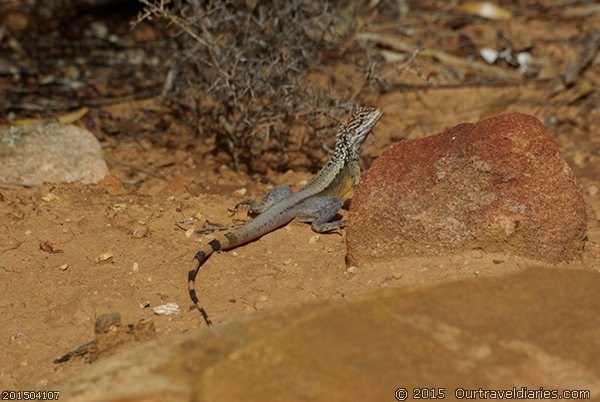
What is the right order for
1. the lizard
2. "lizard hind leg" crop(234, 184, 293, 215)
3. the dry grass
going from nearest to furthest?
the lizard < "lizard hind leg" crop(234, 184, 293, 215) < the dry grass

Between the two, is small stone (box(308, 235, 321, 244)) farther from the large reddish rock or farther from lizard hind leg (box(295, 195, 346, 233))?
the large reddish rock

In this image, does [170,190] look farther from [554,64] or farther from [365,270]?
[554,64]

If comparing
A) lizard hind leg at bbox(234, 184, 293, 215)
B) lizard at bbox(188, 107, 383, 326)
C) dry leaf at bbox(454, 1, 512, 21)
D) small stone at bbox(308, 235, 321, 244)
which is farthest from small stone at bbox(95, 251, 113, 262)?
dry leaf at bbox(454, 1, 512, 21)

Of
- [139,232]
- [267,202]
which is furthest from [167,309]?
[267,202]

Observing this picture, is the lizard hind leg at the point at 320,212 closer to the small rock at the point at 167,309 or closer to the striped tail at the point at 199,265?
the striped tail at the point at 199,265

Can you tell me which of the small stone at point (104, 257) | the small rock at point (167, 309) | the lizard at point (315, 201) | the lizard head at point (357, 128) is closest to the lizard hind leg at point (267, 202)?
the lizard at point (315, 201)

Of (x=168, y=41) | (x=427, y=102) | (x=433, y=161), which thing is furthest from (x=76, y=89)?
(x=433, y=161)

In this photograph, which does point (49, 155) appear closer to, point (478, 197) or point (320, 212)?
point (320, 212)
